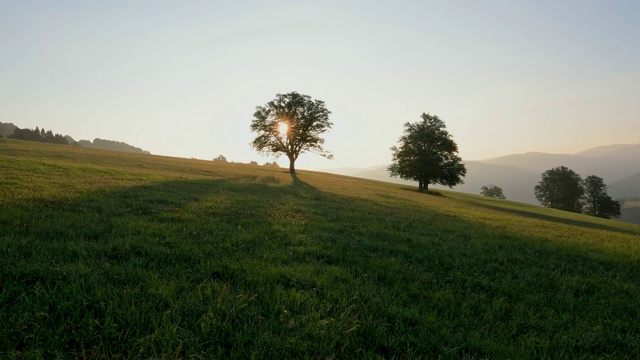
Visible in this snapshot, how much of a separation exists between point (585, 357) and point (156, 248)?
8.37 metres

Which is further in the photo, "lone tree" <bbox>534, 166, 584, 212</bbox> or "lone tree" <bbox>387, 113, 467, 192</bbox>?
"lone tree" <bbox>534, 166, 584, 212</bbox>

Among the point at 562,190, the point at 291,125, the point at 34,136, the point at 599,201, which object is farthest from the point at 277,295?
the point at 34,136

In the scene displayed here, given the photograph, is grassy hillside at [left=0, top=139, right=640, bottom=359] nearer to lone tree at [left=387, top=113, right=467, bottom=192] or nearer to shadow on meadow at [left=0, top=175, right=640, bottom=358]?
shadow on meadow at [left=0, top=175, right=640, bottom=358]

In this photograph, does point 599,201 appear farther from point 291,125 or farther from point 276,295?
point 276,295

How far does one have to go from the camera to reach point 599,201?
87875mm

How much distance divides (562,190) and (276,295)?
397ft

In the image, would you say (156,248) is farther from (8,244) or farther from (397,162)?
(397,162)

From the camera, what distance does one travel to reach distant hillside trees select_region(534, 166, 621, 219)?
87625mm

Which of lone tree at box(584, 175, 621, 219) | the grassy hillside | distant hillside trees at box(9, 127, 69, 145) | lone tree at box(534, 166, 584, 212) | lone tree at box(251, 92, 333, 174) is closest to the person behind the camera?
the grassy hillside

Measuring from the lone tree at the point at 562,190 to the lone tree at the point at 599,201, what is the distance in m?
3.64

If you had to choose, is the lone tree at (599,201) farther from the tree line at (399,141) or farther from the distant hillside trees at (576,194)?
the tree line at (399,141)

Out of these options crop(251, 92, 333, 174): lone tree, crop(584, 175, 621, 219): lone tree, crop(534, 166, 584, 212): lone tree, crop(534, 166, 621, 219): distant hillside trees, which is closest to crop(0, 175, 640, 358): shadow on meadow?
crop(251, 92, 333, 174): lone tree

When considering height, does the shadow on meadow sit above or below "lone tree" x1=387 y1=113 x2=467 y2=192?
below

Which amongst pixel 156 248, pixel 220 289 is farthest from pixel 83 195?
pixel 220 289
